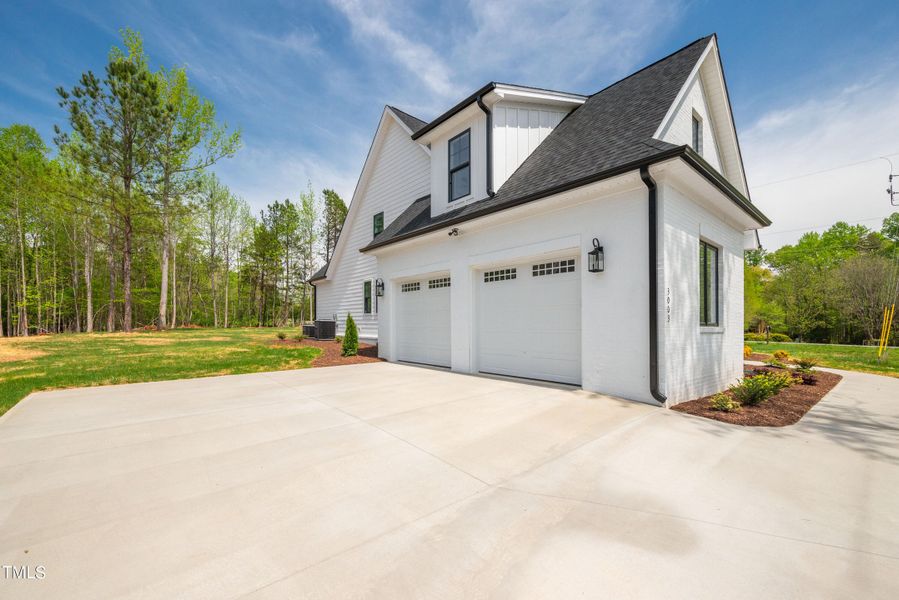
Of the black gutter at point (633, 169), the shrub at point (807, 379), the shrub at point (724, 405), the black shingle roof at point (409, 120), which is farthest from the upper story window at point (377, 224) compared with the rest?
the shrub at point (807, 379)

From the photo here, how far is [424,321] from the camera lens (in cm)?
991

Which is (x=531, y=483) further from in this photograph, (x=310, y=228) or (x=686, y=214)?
(x=310, y=228)

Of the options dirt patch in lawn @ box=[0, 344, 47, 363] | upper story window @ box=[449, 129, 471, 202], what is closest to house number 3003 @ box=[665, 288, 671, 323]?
upper story window @ box=[449, 129, 471, 202]

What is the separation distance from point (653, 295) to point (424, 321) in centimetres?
605

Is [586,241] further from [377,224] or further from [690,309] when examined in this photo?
[377,224]

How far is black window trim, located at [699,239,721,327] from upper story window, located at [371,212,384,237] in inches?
423

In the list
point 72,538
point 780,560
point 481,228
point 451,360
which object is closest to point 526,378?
point 451,360

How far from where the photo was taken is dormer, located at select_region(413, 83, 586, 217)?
8.13 metres

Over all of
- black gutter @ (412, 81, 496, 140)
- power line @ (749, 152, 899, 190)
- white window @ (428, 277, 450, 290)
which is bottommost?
white window @ (428, 277, 450, 290)

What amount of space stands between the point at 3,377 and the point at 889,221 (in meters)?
62.9

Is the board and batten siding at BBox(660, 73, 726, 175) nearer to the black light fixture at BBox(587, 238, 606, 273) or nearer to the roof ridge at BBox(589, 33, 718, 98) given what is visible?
the roof ridge at BBox(589, 33, 718, 98)

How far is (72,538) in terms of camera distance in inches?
84.0

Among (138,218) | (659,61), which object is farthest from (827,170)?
(138,218)

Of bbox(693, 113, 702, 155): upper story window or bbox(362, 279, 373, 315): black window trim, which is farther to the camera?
bbox(362, 279, 373, 315): black window trim
